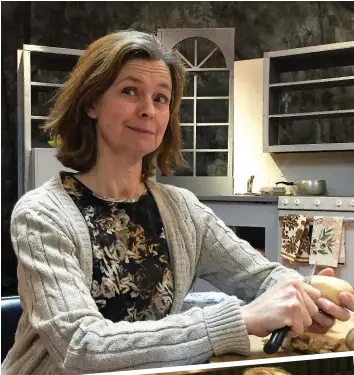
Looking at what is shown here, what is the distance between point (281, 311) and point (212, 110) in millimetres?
2412

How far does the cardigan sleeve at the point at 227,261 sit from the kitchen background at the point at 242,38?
188 centimetres

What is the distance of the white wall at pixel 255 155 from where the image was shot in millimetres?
2824

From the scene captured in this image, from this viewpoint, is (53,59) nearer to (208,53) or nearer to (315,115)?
(208,53)

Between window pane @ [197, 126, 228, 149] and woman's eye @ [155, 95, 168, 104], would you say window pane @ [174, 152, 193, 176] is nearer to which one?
window pane @ [197, 126, 228, 149]

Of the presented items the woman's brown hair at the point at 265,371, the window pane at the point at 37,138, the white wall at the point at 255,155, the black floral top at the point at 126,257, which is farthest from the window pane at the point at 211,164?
the woman's brown hair at the point at 265,371

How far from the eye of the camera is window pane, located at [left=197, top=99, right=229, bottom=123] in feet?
9.41

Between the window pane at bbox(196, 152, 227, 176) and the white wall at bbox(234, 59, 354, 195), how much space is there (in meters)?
0.10

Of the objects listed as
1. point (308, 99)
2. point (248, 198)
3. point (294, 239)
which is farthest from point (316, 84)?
point (294, 239)

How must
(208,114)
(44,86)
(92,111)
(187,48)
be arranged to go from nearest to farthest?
(92,111) < (44,86) < (187,48) < (208,114)

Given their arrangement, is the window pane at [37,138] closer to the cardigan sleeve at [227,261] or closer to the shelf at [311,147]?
the shelf at [311,147]

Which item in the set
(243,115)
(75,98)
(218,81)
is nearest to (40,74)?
(218,81)

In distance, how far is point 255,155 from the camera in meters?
2.95

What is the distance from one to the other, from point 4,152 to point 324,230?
1.58 meters

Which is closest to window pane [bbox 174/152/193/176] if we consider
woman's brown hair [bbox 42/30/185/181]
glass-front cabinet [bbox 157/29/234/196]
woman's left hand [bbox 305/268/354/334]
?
glass-front cabinet [bbox 157/29/234/196]
